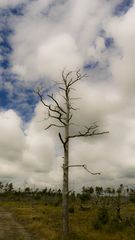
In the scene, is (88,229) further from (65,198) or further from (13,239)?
(13,239)

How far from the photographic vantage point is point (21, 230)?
25.0 m

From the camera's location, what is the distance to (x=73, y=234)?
72.1 ft

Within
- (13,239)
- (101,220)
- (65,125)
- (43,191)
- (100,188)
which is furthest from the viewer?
(43,191)

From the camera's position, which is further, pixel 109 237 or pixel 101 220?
pixel 101 220

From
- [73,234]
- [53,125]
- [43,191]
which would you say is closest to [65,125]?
[53,125]

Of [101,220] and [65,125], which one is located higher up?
[65,125]

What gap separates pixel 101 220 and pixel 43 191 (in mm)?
96220

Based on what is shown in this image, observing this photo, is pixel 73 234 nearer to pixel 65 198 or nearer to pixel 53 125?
pixel 65 198

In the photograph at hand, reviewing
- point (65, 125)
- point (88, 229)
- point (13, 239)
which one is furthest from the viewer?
point (88, 229)

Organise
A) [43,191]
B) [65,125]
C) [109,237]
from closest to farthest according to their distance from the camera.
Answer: [109,237], [65,125], [43,191]

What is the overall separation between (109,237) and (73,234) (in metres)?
2.15

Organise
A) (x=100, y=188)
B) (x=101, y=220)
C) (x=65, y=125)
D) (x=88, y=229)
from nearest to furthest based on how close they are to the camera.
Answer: (x=65, y=125)
(x=88, y=229)
(x=101, y=220)
(x=100, y=188)

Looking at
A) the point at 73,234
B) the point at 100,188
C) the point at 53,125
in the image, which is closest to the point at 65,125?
the point at 53,125

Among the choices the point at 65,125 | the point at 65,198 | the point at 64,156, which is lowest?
the point at 65,198
